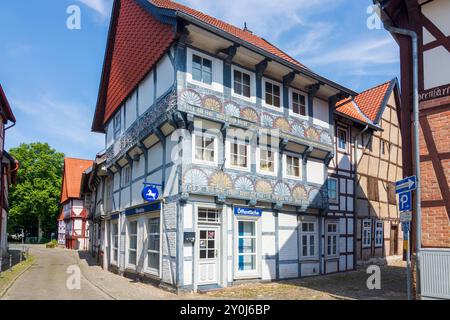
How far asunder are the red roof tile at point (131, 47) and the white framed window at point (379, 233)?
1390 centimetres

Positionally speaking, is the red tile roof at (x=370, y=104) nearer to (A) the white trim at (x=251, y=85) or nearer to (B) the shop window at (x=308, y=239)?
(B) the shop window at (x=308, y=239)

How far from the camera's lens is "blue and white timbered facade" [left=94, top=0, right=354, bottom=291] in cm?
1291

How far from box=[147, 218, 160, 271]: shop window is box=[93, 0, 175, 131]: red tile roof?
5722 mm

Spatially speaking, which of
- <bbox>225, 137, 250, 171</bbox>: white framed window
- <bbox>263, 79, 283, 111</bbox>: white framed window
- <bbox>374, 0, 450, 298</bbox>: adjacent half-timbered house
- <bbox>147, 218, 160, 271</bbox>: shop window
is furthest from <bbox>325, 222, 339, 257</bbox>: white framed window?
<bbox>374, 0, 450, 298</bbox>: adjacent half-timbered house

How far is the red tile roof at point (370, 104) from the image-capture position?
72.8 ft

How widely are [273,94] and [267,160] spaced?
257cm

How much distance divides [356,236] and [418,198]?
10.5 meters

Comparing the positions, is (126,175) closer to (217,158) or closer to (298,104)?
(217,158)

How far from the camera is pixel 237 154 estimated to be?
14.2 m

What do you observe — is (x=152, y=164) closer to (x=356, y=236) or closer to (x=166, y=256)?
(x=166, y=256)

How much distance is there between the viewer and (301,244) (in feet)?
52.5

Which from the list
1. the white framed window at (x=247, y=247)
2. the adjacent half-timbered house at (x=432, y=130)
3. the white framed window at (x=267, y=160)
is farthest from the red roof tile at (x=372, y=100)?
the adjacent half-timbered house at (x=432, y=130)

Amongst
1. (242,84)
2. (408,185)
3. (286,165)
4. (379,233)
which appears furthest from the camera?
(379,233)

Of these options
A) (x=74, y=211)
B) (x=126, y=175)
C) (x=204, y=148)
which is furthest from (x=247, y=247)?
(x=74, y=211)
